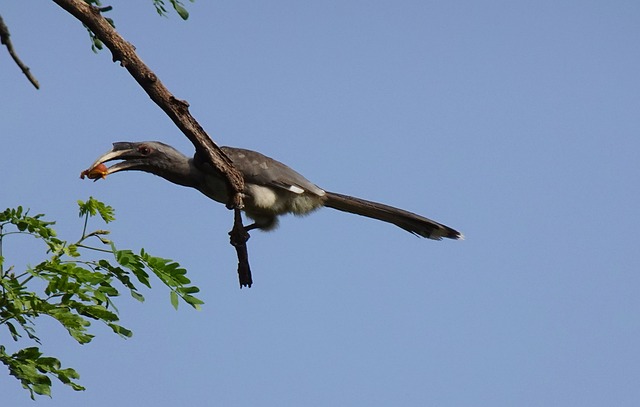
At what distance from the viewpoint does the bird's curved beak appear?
5750mm

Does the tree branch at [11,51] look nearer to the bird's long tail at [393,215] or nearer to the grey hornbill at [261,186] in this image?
the grey hornbill at [261,186]

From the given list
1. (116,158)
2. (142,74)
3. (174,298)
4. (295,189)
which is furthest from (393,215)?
(142,74)

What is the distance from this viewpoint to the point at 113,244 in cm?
435

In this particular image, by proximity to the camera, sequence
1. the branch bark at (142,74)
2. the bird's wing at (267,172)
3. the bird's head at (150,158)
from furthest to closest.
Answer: the bird's wing at (267,172) → the bird's head at (150,158) → the branch bark at (142,74)

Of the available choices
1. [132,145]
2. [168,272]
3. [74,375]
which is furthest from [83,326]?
[132,145]

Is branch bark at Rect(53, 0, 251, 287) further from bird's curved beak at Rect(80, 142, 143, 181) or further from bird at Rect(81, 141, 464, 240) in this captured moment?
bird at Rect(81, 141, 464, 240)

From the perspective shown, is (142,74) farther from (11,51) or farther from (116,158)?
(116,158)

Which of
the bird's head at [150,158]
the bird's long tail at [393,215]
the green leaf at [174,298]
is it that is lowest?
the green leaf at [174,298]

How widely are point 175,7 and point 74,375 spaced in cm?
207

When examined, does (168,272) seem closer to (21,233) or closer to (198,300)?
(198,300)

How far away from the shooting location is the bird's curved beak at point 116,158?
575cm

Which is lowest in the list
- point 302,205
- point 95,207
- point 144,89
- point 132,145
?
point 95,207

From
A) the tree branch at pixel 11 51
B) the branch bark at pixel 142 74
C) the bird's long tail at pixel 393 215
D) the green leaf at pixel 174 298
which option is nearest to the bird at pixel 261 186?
the bird's long tail at pixel 393 215

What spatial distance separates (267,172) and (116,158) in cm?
127
